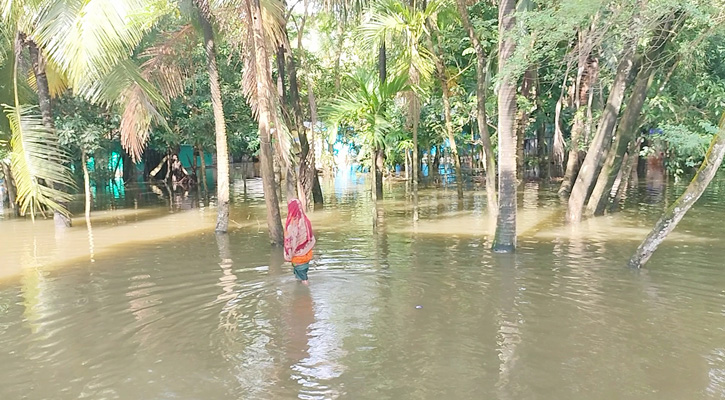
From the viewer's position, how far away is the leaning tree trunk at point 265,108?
32.2 ft

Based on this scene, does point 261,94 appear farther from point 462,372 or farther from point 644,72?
point 644,72

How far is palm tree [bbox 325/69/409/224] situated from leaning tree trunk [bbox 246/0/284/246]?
5.12 feet

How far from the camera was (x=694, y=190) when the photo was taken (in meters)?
7.48

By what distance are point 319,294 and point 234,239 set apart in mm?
5295

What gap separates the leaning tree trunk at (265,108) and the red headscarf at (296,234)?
9.55 feet

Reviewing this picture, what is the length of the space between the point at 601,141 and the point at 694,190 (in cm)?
598

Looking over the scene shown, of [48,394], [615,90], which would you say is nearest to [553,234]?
[615,90]

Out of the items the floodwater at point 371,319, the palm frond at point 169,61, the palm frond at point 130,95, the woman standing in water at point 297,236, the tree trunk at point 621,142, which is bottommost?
the floodwater at point 371,319

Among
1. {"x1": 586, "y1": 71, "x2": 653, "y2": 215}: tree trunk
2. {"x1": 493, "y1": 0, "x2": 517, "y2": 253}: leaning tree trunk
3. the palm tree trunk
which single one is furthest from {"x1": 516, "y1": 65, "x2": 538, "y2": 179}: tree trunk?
{"x1": 493, "y1": 0, "x2": 517, "y2": 253}: leaning tree trunk

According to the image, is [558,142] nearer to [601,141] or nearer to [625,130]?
[601,141]

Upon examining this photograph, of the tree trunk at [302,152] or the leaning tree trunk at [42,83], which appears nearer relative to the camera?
the leaning tree trunk at [42,83]

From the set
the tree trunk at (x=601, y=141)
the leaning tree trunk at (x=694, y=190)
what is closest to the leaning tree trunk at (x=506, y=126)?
the leaning tree trunk at (x=694, y=190)

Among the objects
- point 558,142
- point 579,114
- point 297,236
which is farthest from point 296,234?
point 558,142

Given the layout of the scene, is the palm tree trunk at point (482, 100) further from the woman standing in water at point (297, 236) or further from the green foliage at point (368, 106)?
the woman standing in water at point (297, 236)
